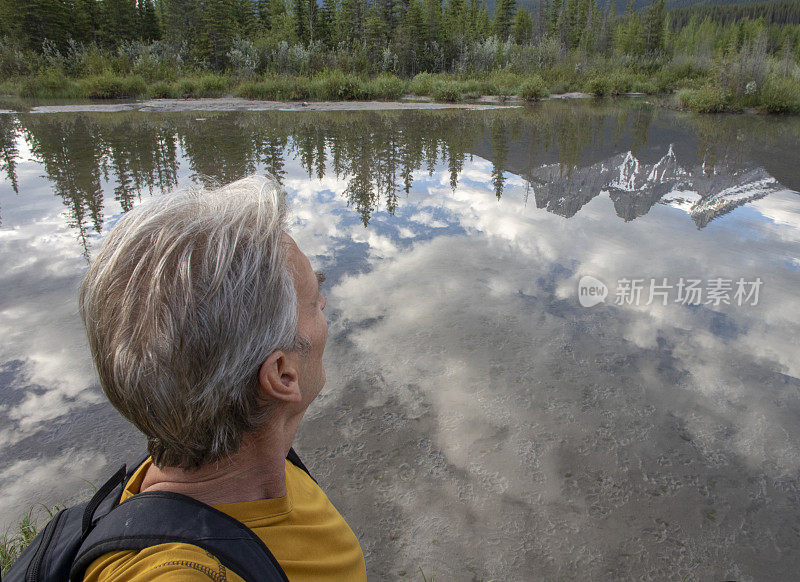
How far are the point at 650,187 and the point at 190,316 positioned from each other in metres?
7.40

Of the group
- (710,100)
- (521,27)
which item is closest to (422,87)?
(710,100)

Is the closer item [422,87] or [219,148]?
[219,148]

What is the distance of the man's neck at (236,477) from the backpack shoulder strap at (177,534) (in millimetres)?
158

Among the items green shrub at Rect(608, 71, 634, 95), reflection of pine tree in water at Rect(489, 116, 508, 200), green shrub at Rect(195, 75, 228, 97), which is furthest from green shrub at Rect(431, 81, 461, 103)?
green shrub at Rect(608, 71, 634, 95)

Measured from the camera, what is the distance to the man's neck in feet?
2.91

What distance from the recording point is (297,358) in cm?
94

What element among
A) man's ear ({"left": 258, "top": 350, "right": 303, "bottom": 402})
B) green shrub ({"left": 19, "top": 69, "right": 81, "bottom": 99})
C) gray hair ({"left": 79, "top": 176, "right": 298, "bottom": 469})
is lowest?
green shrub ({"left": 19, "top": 69, "right": 81, "bottom": 99})

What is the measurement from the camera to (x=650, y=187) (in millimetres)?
7012

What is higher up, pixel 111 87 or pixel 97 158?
pixel 111 87

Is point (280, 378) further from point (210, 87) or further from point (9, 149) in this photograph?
point (210, 87)

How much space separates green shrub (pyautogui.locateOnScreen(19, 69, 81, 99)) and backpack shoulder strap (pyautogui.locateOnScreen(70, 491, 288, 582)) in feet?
77.1

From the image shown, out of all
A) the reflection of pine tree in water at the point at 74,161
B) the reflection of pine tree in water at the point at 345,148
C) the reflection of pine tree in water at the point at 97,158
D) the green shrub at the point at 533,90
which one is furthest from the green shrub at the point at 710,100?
the reflection of pine tree in water at the point at 74,161

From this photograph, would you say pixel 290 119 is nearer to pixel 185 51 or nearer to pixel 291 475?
pixel 291 475

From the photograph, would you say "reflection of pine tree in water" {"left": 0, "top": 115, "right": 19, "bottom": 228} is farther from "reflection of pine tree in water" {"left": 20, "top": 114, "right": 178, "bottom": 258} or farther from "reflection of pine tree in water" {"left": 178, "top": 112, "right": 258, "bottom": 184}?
"reflection of pine tree in water" {"left": 178, "top": 112, "right": 258, "bottom": 184}
